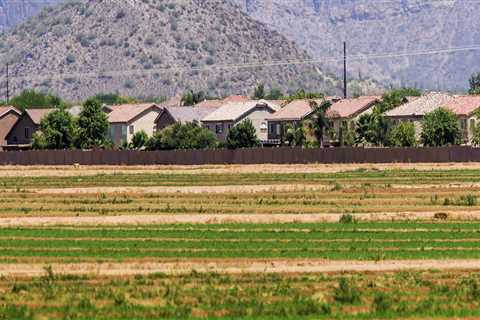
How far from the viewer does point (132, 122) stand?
17375 cm

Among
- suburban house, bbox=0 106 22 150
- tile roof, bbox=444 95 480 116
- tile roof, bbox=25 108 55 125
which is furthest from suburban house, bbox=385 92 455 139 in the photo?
suburban house, bbox=0 106 22 150

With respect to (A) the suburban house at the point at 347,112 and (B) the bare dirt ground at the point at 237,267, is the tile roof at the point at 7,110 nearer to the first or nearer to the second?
(A) the suburban house at the point at 347,112

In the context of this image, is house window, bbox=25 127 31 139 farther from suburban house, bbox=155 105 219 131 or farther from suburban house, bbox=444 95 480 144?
suburban house, bbox=444 95 480 144

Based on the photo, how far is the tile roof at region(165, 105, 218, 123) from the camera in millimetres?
171875

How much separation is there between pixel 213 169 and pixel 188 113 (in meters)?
57.8

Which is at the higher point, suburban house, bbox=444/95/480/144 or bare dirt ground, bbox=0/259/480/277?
suburban house, bbox=444/95/480/144

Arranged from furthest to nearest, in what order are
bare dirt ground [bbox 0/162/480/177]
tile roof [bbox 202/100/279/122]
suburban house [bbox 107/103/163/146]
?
1. suburban house [bbox 107/103/163/146]
2. tile roof [bbox 202/100/279/122]
3. bare dirt ground [bbox 0/162/480/177]

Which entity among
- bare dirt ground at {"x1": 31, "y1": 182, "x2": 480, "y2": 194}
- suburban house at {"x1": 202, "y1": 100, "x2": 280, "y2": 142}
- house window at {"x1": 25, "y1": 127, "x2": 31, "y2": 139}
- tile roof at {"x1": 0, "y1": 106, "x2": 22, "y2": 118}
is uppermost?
tile roof at {"x1": 0, "y1": 106, "x2": 22, "y2": 118}

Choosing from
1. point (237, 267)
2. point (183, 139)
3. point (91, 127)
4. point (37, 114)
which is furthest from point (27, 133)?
point (237, 267)

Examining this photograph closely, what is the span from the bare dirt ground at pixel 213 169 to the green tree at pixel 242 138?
22883mm

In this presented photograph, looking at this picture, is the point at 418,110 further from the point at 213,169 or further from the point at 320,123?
the point at 213,169

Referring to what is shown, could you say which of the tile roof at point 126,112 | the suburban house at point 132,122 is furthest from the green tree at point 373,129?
the tile roof at point 126,112

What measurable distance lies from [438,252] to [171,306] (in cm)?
1257

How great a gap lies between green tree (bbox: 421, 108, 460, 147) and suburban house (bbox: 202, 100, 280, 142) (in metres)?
32.7
